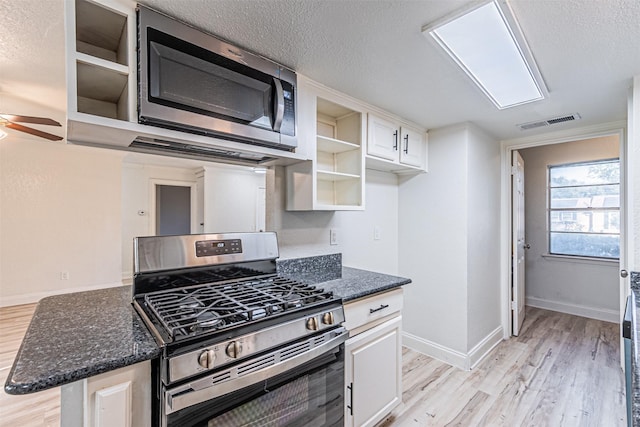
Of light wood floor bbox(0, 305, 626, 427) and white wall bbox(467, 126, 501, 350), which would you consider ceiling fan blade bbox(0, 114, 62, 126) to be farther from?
white wall bbox(467, 126, 501, 350)

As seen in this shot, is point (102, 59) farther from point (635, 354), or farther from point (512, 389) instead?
point (512, 389)

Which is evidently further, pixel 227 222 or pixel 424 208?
pixel 424 208

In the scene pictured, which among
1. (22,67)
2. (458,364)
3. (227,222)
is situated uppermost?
(22,67)

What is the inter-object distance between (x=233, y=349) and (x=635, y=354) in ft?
4.15

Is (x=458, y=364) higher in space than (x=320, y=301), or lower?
lower

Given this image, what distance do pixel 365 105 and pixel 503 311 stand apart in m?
2.78

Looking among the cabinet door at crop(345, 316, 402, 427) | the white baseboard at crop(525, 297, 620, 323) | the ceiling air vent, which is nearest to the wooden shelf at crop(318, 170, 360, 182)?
the cabinet door at crop(345, 316, 402, 427)

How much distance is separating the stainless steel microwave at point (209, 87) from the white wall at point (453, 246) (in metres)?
1.71

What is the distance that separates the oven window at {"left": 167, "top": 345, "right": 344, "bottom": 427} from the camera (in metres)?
1.00

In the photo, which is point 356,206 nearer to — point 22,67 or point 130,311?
point 130,311

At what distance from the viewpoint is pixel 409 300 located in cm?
304

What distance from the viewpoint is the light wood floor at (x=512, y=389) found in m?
1.96

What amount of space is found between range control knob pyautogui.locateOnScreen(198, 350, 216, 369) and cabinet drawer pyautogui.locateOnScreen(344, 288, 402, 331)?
0.76m

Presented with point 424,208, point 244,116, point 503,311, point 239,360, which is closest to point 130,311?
point 239,360
